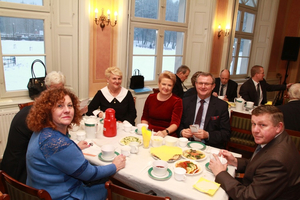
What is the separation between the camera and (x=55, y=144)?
4.91 feet

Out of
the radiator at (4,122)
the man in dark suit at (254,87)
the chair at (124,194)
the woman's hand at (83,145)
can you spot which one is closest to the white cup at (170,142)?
the woman's hand at (83,145)

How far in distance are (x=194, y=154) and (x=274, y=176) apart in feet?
2.27

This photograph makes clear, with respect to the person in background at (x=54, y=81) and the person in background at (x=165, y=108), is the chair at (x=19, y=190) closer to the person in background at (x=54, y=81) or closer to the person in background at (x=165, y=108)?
the person in background at (x=54, y=81)

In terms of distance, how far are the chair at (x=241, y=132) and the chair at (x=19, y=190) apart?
2.61m

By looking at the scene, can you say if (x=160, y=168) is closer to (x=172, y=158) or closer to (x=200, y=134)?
(x=172, y=158)

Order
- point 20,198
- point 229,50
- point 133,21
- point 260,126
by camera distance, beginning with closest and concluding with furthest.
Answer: point 20,198 < point 260,126 < point 133,21 < point 229,50

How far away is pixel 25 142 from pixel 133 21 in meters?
3.31

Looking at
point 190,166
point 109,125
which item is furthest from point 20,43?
point 190,166

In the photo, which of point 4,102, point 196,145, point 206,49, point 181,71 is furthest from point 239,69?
point 4,102

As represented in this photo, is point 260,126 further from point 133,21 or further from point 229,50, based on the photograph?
point 229,50

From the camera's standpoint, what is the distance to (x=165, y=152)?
1985 mm

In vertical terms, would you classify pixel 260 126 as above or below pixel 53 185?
above

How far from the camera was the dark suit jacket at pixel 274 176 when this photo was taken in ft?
4.65

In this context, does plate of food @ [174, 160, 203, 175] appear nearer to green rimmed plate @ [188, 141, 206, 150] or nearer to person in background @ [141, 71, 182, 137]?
green rimmed plate @ [188, 141, 206, 150]
